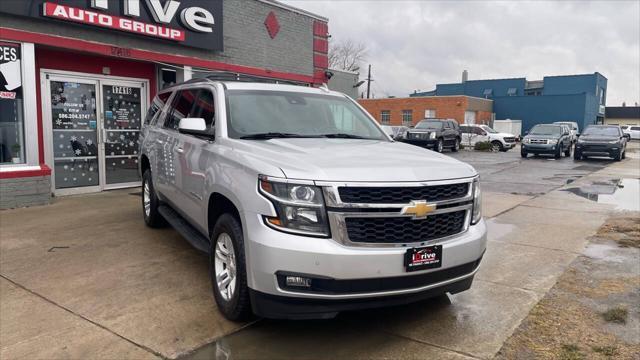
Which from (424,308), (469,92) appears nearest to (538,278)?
(424,308)

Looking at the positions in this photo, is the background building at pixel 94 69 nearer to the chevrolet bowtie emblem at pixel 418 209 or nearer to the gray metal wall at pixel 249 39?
the gray metal wall at pixel 249 39

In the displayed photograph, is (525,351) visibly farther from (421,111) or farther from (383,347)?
(421,111)

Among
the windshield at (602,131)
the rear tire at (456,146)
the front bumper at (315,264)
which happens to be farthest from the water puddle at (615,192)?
the rear tire at (456,146)

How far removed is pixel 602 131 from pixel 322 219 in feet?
79.1

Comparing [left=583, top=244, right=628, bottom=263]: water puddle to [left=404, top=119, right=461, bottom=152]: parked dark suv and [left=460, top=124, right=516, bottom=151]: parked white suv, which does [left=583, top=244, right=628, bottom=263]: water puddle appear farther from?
[left=460, top=124, right=516, bottom=151]: parked white suv

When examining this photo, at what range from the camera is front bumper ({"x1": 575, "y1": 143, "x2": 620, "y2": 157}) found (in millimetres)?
21703

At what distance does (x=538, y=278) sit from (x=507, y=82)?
6486 cm

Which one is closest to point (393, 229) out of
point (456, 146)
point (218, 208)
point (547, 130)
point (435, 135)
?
point (218, 208)

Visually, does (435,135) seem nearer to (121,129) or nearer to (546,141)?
(546,141)

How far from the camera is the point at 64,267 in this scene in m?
5.19

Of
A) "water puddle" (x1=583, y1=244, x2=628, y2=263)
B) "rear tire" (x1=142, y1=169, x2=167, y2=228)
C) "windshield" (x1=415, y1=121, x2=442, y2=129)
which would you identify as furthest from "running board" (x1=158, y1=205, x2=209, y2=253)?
"windshield" (x1=415, y1=121, x2=442, y2=129)

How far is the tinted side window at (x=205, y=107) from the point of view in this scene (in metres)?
4.62

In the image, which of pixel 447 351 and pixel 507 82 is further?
pixel 507 82

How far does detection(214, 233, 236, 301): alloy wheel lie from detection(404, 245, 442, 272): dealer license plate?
49.9 inches
